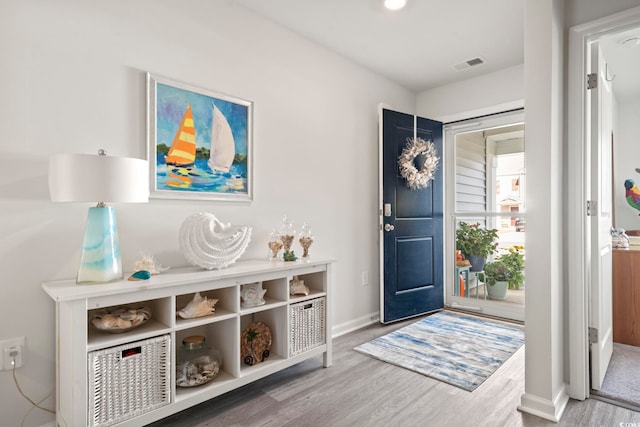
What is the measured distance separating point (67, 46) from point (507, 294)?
13.2 feet

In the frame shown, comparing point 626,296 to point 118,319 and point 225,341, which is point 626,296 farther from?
point 118,319

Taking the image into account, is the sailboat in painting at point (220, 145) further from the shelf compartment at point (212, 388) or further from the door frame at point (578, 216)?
the door frame at point (578, 216)

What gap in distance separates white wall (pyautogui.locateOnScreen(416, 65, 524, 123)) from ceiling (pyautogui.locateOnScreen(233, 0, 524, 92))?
0.36ft

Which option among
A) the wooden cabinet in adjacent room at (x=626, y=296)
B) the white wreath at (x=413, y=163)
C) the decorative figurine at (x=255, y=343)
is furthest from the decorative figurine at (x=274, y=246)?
the wooden cabinet in adjacent room at (x=626, y=296)

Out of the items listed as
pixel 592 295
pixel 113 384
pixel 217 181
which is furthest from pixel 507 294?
pixel 113 384

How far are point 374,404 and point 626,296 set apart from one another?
2.37 m

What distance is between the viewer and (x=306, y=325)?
7.34 ft


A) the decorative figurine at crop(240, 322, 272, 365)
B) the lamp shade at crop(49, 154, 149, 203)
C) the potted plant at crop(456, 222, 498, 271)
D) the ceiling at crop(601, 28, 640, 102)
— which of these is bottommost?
the decorative figurine at crop(240, 322, 272, 365)

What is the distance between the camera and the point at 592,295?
2.02 m

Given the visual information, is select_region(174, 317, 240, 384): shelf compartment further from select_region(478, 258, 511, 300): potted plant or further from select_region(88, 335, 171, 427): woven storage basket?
select_region(478, 258, 511, 300): potted plant

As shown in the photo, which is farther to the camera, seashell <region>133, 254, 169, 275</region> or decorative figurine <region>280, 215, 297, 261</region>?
decorative figurine <region>280, 215, 297, 261</region>

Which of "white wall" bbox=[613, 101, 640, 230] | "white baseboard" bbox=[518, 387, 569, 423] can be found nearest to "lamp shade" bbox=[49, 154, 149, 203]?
"white baseboard" bbox=[518, 387, 569, 423]

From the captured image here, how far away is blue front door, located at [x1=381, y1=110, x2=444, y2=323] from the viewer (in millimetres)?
3299

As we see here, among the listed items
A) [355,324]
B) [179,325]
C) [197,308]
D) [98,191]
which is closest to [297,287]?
[197,308]
